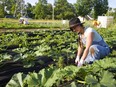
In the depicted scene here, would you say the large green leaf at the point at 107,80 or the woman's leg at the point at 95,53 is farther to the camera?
the woman's leg at the point at 95,53

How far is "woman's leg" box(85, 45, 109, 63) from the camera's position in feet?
14.9

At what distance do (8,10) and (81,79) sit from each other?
213 feet

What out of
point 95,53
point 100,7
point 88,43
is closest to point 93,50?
point 95,53

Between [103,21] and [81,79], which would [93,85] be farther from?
[103,21]

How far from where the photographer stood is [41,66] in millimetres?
4957

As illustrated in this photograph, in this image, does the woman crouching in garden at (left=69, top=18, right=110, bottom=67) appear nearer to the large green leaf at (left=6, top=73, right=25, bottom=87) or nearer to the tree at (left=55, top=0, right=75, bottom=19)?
the large green leaf at (left=6, top=73, right=25, bottom=87)

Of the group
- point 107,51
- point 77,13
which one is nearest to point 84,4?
point 77,13

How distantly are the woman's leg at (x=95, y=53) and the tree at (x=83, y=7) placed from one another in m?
52.9

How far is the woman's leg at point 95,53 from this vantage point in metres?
4.53

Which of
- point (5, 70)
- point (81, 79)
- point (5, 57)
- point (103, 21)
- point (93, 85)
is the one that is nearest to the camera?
point (93, 85)

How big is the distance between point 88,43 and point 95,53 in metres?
0.33

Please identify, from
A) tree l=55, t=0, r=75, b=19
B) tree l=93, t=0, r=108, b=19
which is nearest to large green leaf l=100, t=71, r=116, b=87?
tree l=55, t=0, r=75, b=19

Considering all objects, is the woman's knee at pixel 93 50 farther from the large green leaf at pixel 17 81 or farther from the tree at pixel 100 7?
the tree at pixel 100 7

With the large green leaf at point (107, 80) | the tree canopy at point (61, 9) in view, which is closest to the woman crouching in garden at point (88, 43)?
the large green leaf at point (107, 80)
